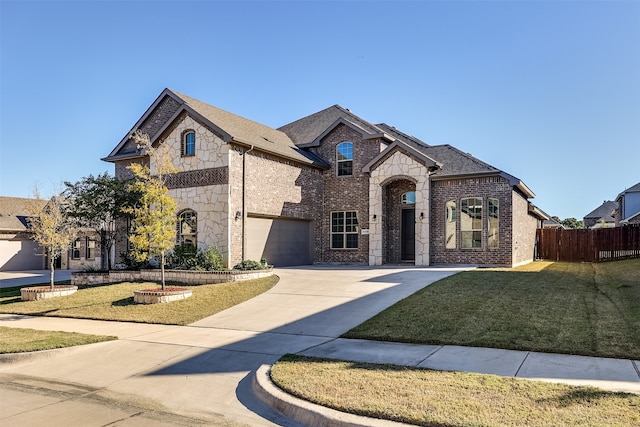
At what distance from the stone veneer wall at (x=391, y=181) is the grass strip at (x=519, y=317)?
6.09 metres

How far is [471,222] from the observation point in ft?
65.1

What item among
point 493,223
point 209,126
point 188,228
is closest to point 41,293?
point 188,228

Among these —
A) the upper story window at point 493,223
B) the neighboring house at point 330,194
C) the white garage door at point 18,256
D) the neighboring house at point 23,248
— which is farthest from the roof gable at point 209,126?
the white garage door at point 18,256

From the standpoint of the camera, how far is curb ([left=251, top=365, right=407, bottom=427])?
4.80m

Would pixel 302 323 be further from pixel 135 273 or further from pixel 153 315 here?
pixel 135 273

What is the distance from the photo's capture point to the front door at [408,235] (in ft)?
71.9

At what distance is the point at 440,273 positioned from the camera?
52.6ft

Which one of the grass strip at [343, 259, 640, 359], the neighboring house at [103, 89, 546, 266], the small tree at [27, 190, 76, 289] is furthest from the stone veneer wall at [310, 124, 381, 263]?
the small tree at [27, 190, 76, 289]

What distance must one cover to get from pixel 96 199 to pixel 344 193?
1100cm

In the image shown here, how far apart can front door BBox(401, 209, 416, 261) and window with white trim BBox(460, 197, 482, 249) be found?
100 inches

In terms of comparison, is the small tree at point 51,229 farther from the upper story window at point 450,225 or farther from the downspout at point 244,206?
the upper story window at point 450,225

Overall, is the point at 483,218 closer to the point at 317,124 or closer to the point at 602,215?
the point at 317,124

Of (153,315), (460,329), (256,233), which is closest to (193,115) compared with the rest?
(256,233)

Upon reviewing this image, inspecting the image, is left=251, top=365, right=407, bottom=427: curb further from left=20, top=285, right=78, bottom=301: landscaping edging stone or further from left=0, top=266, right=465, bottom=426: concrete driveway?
left=20, top=285, right=78, bottom=301: landscaping edging stone
